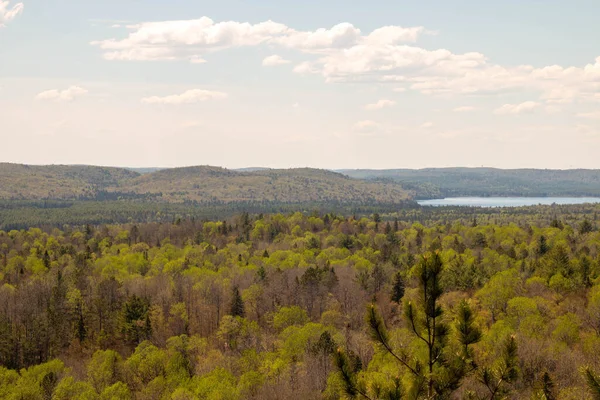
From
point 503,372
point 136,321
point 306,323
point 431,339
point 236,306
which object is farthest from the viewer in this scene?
point 236,306

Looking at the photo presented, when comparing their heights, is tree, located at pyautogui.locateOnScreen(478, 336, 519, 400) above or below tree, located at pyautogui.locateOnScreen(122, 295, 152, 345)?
above

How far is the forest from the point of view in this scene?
18.9m

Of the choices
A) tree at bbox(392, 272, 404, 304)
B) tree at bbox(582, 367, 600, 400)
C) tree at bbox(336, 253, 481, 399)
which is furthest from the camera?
tree at bbox(392, 272, 404, 304)

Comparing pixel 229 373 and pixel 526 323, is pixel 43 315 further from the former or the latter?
pixel 526 323

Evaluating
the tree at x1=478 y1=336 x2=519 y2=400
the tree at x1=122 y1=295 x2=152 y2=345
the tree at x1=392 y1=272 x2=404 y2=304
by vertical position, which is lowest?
the tree at x1=122 y1=295 x2=152 y2=345

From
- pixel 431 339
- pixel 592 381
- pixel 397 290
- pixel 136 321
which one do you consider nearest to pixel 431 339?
pixel 431 339

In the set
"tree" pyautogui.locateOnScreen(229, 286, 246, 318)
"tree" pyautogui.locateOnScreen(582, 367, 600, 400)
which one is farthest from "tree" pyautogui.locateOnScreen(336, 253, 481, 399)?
"tree" pyautogui.locateOnScreen(229, 286, 246, 318)

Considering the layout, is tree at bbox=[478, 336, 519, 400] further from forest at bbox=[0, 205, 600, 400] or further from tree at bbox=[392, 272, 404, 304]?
tree at bbox=[392, 272, 404, 304]

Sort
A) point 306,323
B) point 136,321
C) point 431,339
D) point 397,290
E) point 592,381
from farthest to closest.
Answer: point 397,290, point 136,321, point 306,323, point 431,339, point 592,381

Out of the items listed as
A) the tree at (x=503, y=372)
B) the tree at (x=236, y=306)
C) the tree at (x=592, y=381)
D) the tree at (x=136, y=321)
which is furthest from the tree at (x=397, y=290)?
the tree at (x=592, y=381)

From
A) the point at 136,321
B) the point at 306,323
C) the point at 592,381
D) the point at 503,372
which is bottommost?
the point at 136,321

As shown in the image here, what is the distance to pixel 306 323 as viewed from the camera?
82.9 meters

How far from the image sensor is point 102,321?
92.1 meters

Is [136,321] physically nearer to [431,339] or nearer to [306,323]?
[306,323]
